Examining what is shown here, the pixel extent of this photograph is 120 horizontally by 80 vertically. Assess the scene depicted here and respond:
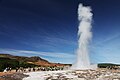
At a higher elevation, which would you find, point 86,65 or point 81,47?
point 81,47

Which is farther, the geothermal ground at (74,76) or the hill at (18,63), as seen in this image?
the hill at (18,63)

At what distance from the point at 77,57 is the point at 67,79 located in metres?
26.4

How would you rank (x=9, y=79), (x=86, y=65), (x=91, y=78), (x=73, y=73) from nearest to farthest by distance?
(x=9, y=79), (x=91, y=78), (x=73, y=73), (x=86, y=65)

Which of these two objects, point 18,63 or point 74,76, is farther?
point 18,63

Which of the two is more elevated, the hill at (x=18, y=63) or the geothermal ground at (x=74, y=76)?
the hill at (x=18, y=63)

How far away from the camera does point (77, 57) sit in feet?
260

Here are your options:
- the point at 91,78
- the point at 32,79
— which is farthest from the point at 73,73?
the point at 32,79

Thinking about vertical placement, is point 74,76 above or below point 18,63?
below

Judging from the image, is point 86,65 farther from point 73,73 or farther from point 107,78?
point 107,78

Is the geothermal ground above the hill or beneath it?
beneath

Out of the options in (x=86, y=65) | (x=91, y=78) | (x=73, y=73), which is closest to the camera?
(x=91, y=78)

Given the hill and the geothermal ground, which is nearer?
the geothermal ground

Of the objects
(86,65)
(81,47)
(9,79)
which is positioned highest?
(81,47)

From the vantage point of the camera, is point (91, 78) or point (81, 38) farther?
point (81, 38)
